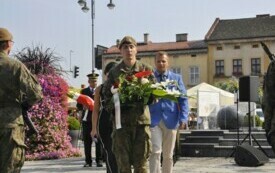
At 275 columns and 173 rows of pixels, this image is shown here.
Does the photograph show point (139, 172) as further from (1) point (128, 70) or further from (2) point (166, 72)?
(2) point (166, 72)

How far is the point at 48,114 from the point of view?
15.0m

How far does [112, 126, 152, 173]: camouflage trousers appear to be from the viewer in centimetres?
610

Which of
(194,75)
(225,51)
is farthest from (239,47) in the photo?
(194,75)

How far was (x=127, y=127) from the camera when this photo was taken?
20.2ft

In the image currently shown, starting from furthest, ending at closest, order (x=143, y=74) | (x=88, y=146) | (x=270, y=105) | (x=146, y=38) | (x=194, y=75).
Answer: (x=146, y=38) < (x=194, y=75) < (x=88, y=146) < (x=143, y=74) < (x=270, y=105)

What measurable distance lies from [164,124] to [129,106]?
1621mm

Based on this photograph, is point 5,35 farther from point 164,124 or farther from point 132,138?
point 164,124

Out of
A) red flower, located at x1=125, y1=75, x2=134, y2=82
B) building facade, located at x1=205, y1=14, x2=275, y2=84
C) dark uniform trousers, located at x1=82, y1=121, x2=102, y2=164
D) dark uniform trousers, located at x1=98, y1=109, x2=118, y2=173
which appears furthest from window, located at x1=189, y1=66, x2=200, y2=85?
red flower, located at x1=125, y1=75, x2=134, y2=82

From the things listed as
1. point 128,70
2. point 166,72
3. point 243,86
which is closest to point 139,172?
point 128,70

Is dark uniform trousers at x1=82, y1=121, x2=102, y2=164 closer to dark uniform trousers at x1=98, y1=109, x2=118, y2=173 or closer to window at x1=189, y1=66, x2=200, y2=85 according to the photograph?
dark uniform trousers at x1=98, y1=109, x2=118, y2=173

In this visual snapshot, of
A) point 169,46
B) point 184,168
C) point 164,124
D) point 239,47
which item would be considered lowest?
point 184,168

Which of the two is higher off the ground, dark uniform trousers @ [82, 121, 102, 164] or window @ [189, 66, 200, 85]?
window @ [189, 66, 200, 85]

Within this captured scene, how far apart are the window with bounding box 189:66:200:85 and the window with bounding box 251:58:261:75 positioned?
24.2ft

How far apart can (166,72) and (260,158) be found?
521 cm
